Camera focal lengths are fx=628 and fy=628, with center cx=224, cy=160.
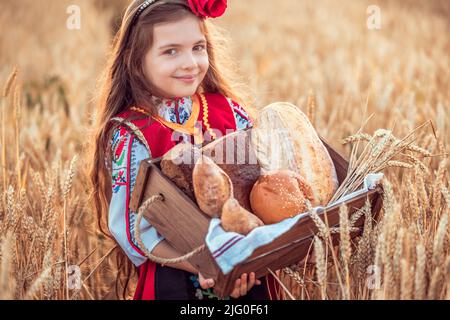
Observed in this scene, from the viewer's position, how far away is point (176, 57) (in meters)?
2.24

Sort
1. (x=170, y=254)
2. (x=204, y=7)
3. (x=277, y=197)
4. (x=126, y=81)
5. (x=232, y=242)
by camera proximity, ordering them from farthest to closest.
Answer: (x=126, y=81) → (x=204, y=7) → (x=170, y=254) → (x=277, y=197) → (x=232, y=242)

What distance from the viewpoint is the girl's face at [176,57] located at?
87.5 inches

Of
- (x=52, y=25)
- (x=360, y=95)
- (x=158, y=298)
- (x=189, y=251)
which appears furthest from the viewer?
(x=52, y=25)

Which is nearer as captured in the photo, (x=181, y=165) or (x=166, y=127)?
(x=181, y=165)

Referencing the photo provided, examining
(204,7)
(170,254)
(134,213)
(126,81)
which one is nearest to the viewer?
(170,254)

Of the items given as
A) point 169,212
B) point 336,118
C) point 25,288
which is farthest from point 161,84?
point 336,118

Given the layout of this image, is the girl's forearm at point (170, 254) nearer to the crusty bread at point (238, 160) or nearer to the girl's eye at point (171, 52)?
the crusty bread at point (238, 160)

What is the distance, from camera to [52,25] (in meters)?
7.40

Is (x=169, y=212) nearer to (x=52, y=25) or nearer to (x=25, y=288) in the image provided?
(x=25, y=288)

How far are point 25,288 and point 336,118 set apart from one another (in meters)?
2.33

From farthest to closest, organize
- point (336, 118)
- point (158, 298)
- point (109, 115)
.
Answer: point (336, 118), point (109, 115), point (158, 298)

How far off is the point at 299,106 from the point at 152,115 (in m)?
1.45

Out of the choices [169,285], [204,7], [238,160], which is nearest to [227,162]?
[238,160]

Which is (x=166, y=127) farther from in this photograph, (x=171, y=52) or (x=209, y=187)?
(x=209, y=187)
